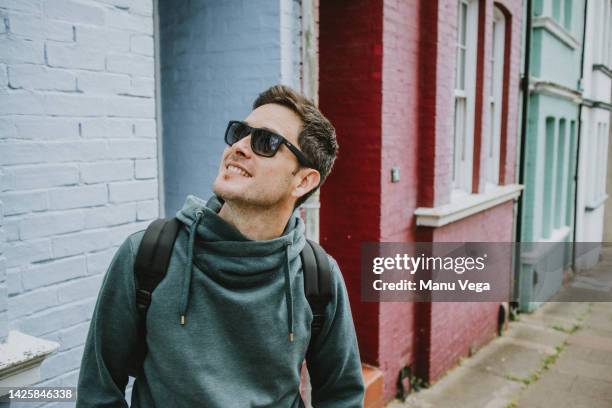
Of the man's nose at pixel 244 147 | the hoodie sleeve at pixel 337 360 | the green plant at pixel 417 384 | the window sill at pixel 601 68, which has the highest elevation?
the window sill at pixel 601 68

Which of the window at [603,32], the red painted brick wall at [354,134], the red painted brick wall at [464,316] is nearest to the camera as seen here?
the red painted brick wall at [354,134]

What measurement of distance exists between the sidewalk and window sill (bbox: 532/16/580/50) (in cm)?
480

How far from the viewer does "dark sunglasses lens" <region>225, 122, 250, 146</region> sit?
214 cm

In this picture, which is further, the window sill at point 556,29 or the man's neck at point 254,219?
the window sill at point 556,29

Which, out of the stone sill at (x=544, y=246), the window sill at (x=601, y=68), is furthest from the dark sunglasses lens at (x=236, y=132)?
the window sill at (x=601, y=68)

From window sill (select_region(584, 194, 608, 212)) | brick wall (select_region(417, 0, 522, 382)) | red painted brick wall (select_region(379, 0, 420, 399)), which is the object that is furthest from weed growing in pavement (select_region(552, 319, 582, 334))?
window sill (select_region(584, 194, 608, 212))

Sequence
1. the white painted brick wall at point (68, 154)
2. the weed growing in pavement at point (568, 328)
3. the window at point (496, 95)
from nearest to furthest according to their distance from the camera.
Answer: the white painted brick wall at point (68, 154) → the window at point (496, 95) → the weed growing in pavement at point (568, 328)

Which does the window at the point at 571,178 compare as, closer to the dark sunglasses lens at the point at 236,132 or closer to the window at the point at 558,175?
the window at the point at 558,175

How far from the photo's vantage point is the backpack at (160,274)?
1.81 m

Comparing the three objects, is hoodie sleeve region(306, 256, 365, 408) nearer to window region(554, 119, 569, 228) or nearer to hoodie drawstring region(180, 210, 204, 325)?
hoodie drawstring region(180, 210, 204, 325)

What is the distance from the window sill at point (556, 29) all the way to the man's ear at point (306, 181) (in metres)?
8.39

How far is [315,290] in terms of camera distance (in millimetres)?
2076

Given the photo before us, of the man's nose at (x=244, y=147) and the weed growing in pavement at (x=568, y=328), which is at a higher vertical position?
the man's nose at (x=244, y=147)

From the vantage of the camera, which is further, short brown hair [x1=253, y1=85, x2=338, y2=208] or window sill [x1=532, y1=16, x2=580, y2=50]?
window sill [x1=532, y1=16, x2=580, y2=50]
